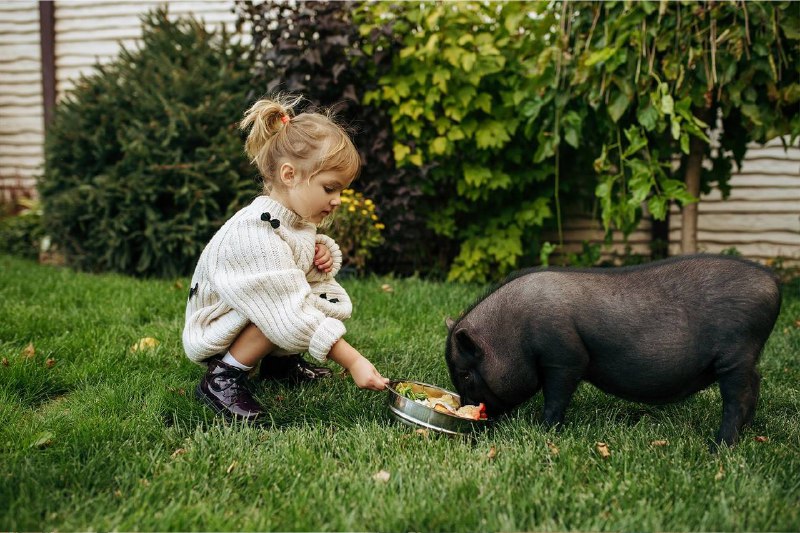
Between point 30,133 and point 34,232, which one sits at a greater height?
point 30,133

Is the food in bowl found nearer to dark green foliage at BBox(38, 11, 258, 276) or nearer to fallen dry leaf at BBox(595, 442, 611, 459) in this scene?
fallen dry leaf at BBox(595, 442, 611, 459)

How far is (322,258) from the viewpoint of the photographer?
11.0 ft

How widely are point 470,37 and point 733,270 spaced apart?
140 inches

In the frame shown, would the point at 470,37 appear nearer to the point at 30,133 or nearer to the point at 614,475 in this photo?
the point at 614,475

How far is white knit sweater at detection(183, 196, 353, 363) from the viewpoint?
288cm

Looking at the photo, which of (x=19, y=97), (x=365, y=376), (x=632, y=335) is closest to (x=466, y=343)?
(x=365, y=376)

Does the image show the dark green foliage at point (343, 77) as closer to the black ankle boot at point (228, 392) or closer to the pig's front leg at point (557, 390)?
the black ankle boot at point (228, 392)

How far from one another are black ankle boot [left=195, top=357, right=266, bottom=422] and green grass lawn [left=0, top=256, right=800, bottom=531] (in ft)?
0.26

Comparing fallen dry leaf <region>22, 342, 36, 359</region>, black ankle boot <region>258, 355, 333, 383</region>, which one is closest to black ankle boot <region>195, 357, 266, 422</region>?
black ankle boot <region>258, 355, 333, 383</region>

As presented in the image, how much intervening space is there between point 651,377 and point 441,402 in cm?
85

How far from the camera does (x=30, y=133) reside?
8984mm

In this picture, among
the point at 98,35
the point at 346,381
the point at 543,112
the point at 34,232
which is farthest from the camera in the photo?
the point at 98,35

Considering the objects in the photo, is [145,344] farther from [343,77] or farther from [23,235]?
[23,235]

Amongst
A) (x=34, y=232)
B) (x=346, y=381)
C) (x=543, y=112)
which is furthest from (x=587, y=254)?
(x=34, y=232)
